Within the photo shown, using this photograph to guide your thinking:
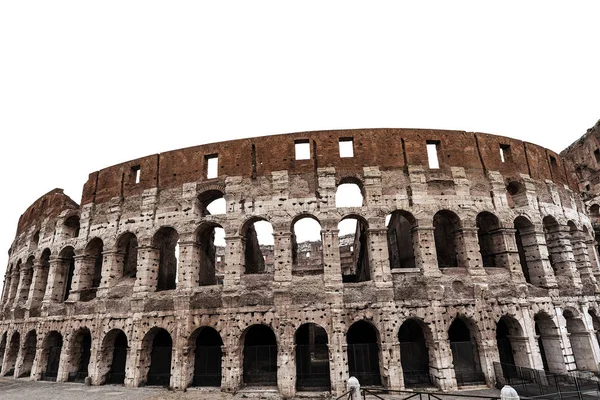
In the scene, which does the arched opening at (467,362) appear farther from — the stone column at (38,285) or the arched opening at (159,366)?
the stone column at (38,285)

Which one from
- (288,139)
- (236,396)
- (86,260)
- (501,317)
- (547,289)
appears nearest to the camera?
(236,396)

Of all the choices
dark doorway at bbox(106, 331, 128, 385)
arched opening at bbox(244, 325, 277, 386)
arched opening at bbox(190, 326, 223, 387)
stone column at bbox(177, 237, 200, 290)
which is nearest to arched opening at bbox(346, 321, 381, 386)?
arched opening at bbox(244, 325, 277, 386)

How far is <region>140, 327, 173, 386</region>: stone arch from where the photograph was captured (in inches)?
521

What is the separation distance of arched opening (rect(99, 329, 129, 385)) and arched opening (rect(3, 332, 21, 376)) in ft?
22.8

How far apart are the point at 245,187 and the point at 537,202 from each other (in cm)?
1265

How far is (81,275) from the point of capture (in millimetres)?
15625

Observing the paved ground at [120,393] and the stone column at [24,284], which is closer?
the paved ground at [120,393]

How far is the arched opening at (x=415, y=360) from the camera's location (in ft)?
39.9

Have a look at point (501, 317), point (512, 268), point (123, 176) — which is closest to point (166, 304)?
point (123, 176)

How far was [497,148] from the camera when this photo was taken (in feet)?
50.1

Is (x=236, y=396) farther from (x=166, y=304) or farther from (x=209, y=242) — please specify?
(x=209, y=242)

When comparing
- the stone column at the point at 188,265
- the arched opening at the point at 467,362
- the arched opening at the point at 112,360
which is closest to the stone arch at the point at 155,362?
the arched opening at the point at 112,360

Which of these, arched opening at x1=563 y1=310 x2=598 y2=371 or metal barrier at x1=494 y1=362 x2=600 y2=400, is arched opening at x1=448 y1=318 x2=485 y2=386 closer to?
metal barrier at x1=494 y1=362 x2=600 y2=400

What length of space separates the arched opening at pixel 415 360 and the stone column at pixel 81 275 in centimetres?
1387
